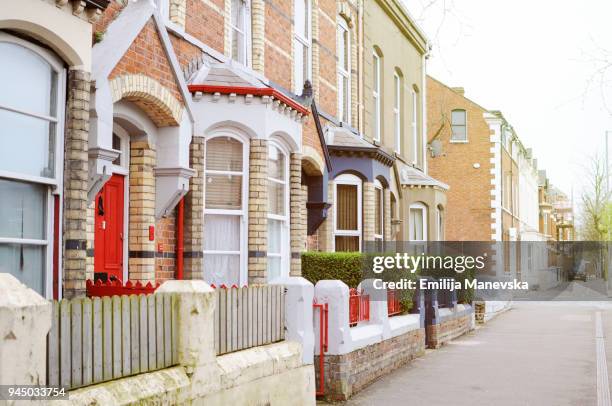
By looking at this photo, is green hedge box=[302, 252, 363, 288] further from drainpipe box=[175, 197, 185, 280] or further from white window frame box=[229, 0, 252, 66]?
drainpipe box=[175, 197, 185, 280]

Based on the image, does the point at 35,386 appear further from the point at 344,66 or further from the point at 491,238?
the point at 491,238

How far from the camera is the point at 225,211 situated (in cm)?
1286

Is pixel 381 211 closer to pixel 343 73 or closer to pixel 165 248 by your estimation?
pixel 343 73

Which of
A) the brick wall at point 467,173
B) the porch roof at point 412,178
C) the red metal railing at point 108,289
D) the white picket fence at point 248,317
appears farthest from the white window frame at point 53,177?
the brick wall at point 467,173

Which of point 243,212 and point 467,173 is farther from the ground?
point 467,173

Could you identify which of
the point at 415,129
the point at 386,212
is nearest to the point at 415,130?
the point at 415,129

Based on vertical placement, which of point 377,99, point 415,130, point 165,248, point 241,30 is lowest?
point 165,248

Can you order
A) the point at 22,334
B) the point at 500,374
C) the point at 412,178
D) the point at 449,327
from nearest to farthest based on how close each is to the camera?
the point at 22,334 < the point at 500,374 < the point at 449,327 < the point at 412,178

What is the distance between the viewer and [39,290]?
320 inches

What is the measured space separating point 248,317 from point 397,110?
732 inches

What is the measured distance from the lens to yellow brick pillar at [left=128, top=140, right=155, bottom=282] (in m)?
11.4

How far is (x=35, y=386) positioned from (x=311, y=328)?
553 cm

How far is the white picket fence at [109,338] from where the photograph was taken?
5.78m

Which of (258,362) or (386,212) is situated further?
(386,212)
